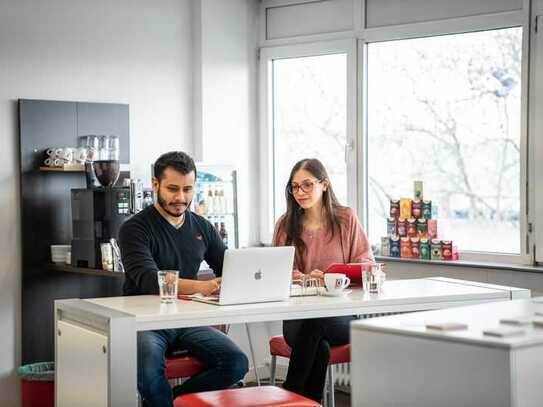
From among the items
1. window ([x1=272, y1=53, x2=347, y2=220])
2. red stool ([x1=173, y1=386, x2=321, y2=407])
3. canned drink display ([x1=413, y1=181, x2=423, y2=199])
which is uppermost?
window ([x1=272, y1=53, x2=347, y2=220])

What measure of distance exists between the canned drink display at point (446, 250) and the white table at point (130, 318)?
125 centimetres

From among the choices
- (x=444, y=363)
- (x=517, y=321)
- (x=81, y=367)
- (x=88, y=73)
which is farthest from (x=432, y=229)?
(x=444, y=363)

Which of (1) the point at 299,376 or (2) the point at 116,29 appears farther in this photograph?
(2) the point at 116,29

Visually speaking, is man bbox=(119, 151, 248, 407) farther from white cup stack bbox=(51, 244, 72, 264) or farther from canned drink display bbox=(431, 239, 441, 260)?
canned drink display bbox=(431, 239, 441, 260)

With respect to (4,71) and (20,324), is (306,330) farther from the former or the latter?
(4,71)

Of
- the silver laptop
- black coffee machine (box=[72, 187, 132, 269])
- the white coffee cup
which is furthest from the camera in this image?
black coffee machine (box=[72, 187, 132, 269])

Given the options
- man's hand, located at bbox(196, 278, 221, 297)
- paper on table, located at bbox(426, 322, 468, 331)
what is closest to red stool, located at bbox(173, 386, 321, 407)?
man's hand, located at bbox(196, 278, 221, 297)

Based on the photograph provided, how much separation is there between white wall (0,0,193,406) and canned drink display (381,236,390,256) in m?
1.35

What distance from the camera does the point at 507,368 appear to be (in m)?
1.95

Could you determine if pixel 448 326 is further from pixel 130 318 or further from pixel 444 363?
pixel 130 318

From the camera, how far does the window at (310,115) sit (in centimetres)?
578

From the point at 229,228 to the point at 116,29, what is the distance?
4.43ft

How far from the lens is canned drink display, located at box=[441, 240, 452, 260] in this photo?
201 inches

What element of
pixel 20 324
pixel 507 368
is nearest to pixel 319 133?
pixel 20 324
